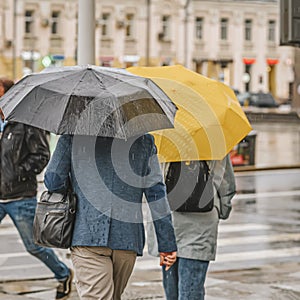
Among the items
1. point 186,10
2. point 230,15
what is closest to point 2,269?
point 186,10

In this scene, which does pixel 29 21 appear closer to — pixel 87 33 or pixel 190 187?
pixel 87 33

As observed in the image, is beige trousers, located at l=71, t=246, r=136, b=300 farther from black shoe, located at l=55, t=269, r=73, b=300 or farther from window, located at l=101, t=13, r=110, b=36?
window, located at l=101, t=13, r=110, b=36

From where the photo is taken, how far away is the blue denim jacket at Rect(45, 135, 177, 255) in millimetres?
5750

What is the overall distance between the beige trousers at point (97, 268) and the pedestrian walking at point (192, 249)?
3.68 ft

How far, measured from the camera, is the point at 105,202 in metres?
5.76

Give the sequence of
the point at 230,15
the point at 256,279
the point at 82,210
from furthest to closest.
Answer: the point at 230,15
the point at 256,279
the point at 82,210

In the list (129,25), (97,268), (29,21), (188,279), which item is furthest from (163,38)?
(97,268)

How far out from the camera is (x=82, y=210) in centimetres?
580

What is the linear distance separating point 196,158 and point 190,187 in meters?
0.22

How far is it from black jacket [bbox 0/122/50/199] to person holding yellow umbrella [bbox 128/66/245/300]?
1935 mm

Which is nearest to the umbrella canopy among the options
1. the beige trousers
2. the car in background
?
the beige trousers

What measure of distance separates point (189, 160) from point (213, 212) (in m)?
0.42

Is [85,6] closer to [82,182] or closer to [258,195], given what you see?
[82,182]

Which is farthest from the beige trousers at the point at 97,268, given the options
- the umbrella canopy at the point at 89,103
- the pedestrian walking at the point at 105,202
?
the umbrella canopy at the point at 89,103
